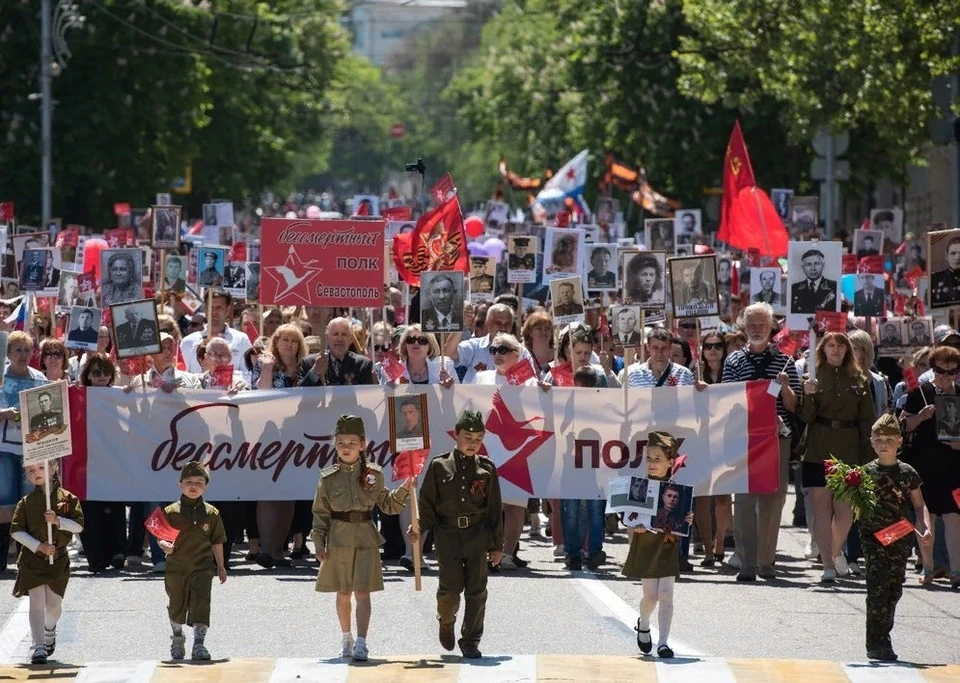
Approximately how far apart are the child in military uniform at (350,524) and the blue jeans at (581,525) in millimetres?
3968

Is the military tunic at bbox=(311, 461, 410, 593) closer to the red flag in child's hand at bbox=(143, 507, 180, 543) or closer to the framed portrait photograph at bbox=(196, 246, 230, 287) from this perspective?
the red flag in child's hand at bbox=(143, 507, 180, 543)

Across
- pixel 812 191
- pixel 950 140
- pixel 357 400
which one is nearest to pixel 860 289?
pixel 357 400

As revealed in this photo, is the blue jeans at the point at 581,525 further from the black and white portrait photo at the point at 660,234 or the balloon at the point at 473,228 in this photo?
the balloon at the point at 473,228

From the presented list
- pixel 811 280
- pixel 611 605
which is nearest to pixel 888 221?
pixel 811 280

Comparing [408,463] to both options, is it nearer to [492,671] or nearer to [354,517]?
[354,517]

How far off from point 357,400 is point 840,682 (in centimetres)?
580

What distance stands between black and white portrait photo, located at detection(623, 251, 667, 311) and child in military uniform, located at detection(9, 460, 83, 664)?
276 inches

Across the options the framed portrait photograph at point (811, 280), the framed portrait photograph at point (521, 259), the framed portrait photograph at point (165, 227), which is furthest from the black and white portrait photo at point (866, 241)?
the framed portrait photograph at point (811, 280)

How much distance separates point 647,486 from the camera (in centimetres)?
1180

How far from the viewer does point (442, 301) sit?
53.2ft

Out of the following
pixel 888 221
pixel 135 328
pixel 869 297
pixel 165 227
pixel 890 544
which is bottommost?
pixel 890 544

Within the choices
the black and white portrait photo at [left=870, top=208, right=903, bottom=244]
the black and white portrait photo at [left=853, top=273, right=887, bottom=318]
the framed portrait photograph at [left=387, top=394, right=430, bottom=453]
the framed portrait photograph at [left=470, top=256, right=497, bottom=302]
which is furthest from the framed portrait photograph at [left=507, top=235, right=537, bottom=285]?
the framed portrait photograph at [left=387, top=394, right=430, bottom=453]

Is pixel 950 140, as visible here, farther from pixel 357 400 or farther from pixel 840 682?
pixel 840 682

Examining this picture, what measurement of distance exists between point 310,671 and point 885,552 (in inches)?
120
